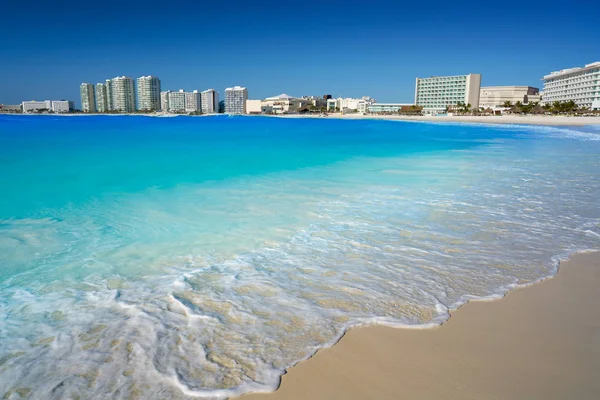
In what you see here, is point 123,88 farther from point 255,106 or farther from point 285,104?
point 285,104

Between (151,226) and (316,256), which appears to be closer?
(316,256)

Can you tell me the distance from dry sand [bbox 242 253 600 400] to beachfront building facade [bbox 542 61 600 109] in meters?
110

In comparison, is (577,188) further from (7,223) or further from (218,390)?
(7,223)

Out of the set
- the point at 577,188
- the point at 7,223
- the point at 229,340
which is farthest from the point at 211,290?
the point at 577,188

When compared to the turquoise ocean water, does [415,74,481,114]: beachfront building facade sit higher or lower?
higher

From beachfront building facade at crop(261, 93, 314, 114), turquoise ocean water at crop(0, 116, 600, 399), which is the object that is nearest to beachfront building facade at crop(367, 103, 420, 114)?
beachfront building facade at crop(261, 93, 314, 114)

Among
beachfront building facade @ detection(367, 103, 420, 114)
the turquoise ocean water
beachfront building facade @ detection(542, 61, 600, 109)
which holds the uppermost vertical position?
beachfront building facade @ detection(542, 61, 600, 109)

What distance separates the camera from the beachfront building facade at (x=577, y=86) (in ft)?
311

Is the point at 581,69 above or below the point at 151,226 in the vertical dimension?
above

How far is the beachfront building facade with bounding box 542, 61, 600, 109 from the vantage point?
311 ft

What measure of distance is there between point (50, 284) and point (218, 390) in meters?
2.98

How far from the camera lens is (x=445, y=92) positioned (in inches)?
5950

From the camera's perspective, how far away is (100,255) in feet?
18.4

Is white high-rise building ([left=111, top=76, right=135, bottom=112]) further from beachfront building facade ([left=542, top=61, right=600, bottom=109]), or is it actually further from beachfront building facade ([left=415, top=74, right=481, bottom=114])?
beachfront building facade ([left=542, top=61, right=600, bottom=109])
